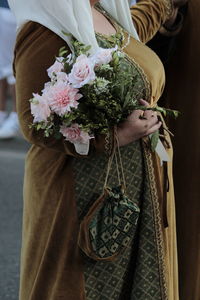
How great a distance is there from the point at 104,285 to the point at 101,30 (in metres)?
0.79

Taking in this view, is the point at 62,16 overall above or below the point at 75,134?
above

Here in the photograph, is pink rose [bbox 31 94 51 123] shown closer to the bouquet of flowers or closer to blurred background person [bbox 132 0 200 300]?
the bouquet of flowers

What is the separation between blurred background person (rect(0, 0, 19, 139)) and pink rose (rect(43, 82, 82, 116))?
3071 millimetres

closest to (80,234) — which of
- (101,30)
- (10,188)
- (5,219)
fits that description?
(101,30)

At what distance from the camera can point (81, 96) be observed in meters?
1.67

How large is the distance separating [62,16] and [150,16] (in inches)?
25.1

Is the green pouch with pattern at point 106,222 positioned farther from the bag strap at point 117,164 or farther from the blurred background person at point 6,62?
the blurred background person at point 6,62

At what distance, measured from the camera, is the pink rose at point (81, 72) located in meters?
1.65

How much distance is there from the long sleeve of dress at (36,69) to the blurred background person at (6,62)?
9.54 ft

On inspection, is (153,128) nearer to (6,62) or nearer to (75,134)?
(75,134)

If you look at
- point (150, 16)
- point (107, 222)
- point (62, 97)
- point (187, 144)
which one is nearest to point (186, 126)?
point (187, 144)

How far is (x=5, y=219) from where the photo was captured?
3.78m

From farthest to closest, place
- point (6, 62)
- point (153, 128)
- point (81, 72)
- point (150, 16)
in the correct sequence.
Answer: point (6, 62)
point (150, 16)
point (153, 128)
point (81, 72)

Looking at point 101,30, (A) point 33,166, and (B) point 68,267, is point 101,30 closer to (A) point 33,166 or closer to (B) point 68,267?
(A) point 33,166
